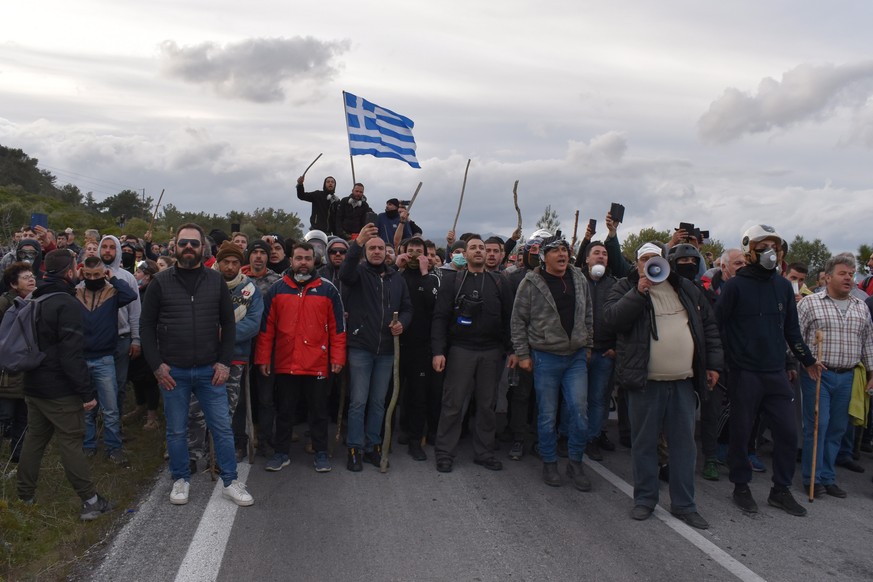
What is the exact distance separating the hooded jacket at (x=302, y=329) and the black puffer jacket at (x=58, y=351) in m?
1.62

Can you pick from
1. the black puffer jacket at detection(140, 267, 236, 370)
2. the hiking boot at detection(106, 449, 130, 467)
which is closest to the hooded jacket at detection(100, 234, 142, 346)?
the hiking boot at detection(106, 449, 130, 467)

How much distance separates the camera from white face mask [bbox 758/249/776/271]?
569 centimetres

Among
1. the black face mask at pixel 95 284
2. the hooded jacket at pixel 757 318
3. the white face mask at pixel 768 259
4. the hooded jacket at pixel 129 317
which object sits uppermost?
the white face mask at pixel 768 259

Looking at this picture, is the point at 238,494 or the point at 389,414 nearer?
the point at 238,494

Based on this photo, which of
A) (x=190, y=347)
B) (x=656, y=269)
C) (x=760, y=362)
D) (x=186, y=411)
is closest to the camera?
(x=656, y=269)

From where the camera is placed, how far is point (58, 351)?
5051 millimetres

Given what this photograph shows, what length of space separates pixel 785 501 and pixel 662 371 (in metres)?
1.64

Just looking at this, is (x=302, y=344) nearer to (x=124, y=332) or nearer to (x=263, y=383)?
(x=263, y=383)

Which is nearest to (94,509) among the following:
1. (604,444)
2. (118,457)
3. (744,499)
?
(118,457)

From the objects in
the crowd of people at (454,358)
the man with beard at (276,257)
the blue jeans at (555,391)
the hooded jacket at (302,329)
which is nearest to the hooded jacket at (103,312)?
the crowd of people at (454,358)

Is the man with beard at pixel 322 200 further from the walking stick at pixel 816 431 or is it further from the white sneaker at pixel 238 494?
the walking stick at pixel 816 431

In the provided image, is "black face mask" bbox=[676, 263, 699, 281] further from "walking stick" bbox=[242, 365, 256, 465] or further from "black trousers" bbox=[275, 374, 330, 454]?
"walking stick" bbox=[242, 365, 256, 465]

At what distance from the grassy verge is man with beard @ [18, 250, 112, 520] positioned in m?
0.17

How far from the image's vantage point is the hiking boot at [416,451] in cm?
681
